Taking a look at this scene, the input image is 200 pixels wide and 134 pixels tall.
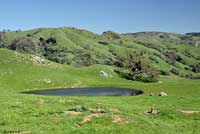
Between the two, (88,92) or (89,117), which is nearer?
(89,117)

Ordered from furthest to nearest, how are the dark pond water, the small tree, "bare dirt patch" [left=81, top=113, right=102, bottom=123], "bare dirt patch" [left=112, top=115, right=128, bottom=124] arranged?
the small tree, the dark pond water, "bare dirt patch" [left=81, top=113, right=102, bottom=123], "bare dirt patch" [left=112, top=115, right=128, bottom=124]

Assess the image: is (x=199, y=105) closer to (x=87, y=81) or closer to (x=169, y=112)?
(x=169, y=112)

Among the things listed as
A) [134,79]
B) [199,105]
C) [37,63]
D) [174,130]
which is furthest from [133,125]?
[134,79]

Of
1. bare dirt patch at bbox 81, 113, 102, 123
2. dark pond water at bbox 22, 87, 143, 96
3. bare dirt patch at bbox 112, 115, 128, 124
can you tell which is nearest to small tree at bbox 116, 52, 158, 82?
dark pond water at bbox 22, 87, 143, 96

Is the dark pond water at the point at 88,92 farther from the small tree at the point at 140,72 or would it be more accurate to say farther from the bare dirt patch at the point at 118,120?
the small tree at the point at 140,72

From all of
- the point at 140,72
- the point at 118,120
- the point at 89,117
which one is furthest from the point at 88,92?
the point at 140,72

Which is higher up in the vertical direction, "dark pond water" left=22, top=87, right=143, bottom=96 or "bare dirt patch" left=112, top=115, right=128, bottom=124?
"bare dirt patch" left=112, top=115, right=128, bottom=124

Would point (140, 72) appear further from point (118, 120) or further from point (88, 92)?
point (118, 120)

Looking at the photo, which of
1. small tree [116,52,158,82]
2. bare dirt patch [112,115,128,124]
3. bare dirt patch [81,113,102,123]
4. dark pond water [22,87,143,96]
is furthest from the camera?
small tree [116,52,158,82]

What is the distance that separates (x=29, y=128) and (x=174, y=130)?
1310 centimetres

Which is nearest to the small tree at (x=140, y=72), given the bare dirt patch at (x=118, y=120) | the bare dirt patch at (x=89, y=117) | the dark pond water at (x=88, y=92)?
the dark pond water at (x=88, y=92)

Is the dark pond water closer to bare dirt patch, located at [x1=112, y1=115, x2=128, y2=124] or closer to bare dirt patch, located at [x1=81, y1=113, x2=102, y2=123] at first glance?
bare dirt patch, located at [x1=81, y1=113, x2=102, y2=123]

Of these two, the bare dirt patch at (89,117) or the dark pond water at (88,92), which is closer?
the bare dirt patch at (89,117)

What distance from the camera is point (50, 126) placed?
33312mm
